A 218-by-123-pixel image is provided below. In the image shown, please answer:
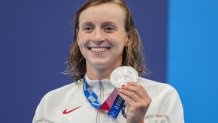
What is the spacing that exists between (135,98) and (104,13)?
1.49ft

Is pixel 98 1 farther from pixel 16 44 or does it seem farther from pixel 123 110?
pixel 16 44

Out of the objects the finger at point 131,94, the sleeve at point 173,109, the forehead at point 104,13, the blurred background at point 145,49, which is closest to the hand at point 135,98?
the finger at point 131,94

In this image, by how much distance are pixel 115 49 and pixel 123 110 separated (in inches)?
10.9

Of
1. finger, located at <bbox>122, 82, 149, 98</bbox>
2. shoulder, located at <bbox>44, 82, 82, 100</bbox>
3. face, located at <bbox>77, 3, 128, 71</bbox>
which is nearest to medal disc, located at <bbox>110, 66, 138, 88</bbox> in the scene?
finger, located at <bbox>122, 82, 149, 98</bbox>

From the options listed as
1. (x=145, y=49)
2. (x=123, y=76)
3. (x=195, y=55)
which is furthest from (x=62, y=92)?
(x=195, y=55)

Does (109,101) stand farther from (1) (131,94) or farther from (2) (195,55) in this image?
(2) (195,55)

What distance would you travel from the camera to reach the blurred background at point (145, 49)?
2586 mm

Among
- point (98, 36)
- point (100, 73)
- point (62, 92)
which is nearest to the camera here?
point (98, 36)

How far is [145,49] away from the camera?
262 centimetres

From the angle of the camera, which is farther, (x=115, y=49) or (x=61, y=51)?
(x=61, y=51)

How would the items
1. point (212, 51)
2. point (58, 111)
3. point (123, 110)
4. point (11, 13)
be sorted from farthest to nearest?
point (11, 13), point (212, 51), point (58, 111), point (123, 110)

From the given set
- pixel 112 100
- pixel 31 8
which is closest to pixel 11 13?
pixel 31 8

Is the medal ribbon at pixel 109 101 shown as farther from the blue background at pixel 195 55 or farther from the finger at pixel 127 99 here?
the blue background at pixel 195 55

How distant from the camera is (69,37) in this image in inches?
106
